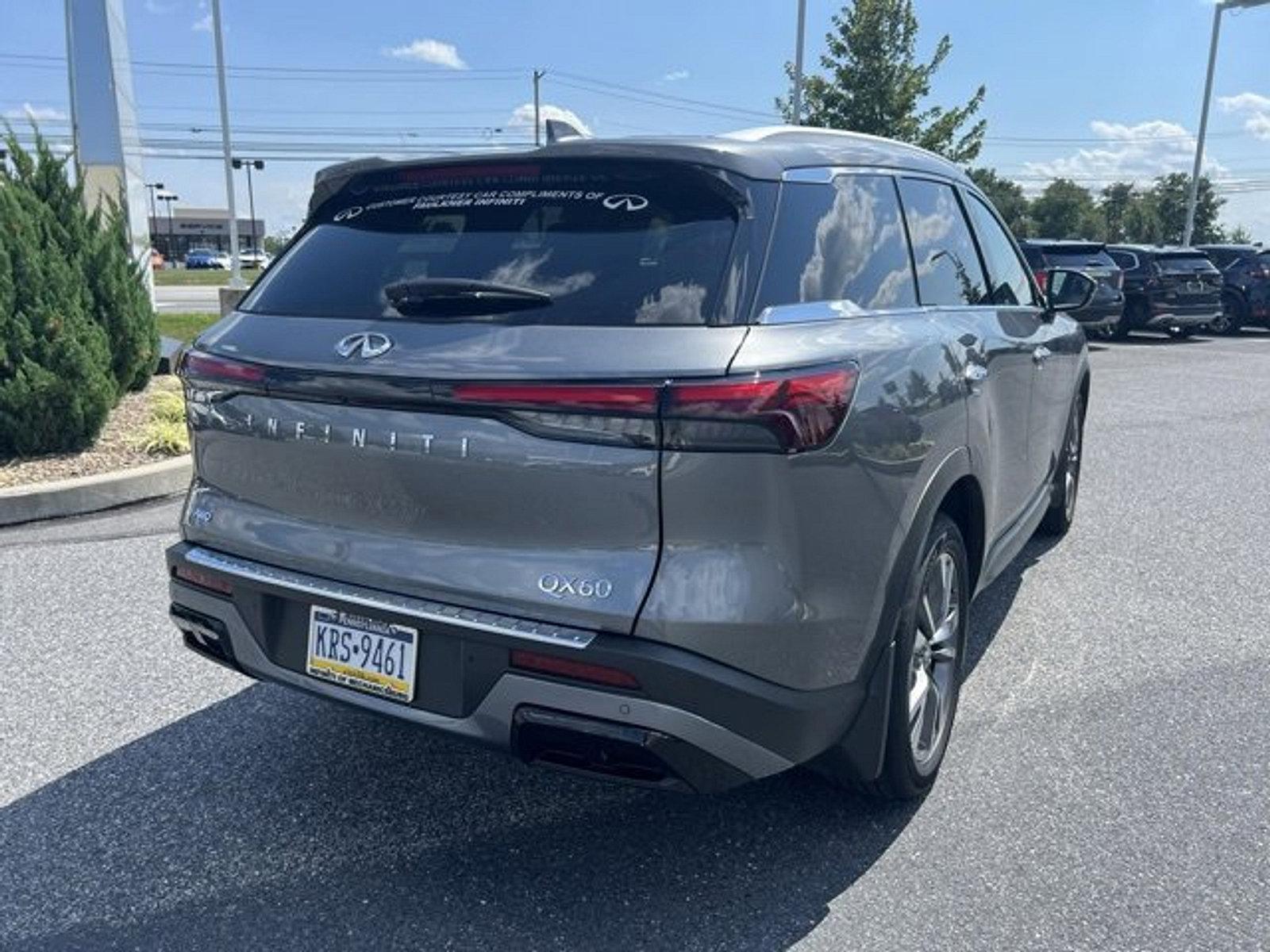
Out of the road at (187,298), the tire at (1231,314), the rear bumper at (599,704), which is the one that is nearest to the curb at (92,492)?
the rear bumper at (599,704)

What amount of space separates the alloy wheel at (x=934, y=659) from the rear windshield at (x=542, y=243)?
110 cm

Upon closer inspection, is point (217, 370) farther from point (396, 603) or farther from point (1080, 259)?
point (1080, 259)

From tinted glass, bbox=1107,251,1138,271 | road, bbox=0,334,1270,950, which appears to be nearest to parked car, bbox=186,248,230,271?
tinted glass, bbox=1107,251,1138,271

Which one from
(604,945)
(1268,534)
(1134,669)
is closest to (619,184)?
(604,945)

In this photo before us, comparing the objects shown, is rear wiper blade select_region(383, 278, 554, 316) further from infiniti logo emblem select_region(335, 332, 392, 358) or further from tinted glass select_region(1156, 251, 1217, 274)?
tinted glass select_region(1156, 251, 1217, 274)

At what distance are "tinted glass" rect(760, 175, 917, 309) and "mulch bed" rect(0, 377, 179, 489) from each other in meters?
5.40

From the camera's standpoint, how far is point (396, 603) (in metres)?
2.49

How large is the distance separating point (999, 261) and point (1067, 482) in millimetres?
1816

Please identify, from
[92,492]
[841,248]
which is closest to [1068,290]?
[841,248]

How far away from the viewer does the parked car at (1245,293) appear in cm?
2055

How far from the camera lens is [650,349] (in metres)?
2.26

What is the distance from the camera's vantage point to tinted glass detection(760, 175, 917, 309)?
2.51m

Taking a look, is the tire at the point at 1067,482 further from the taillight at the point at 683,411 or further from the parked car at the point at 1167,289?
the parked car at the point at 1167,289

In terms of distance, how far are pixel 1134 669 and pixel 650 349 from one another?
2.81 m
